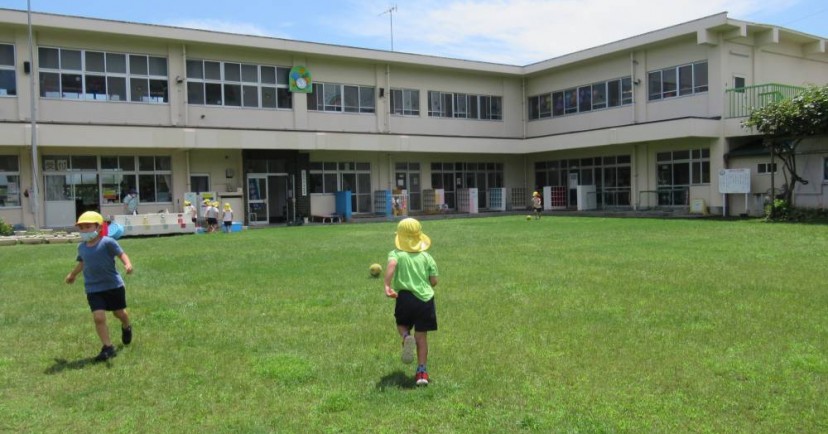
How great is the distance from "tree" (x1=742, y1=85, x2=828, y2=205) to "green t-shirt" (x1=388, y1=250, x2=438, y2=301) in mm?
20485

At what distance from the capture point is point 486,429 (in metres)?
4.59

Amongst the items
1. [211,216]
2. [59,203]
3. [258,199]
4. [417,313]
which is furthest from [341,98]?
[417,313]

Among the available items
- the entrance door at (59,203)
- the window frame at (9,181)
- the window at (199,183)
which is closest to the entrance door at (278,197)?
the window at (199,183)

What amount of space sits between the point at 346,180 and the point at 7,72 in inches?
569

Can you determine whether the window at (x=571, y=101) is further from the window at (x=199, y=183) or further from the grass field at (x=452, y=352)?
the grass field at (x=452, y=352)

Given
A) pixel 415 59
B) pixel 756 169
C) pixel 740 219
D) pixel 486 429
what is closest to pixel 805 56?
pixel 756 169

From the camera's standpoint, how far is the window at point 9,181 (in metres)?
24.8

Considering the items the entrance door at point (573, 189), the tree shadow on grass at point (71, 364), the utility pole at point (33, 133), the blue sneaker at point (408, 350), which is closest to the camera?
the blue sneaker at point (408, 350)

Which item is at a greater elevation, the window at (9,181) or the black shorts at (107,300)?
the window at (9,181)


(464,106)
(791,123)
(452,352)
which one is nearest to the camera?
(452,352)

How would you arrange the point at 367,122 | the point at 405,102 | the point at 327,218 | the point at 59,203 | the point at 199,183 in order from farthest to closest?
the point at 405,102 → the point at 367,122 → the point at 327,218 → the point at 199,183 → the point at 59,203

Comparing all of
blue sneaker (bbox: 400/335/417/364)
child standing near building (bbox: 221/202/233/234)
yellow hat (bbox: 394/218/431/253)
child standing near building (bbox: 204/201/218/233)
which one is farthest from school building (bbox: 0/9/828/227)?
blue sneaker (bbox: 400/335/417/364)

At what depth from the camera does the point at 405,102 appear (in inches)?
1345

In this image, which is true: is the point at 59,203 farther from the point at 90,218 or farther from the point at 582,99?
the point at 582,99
